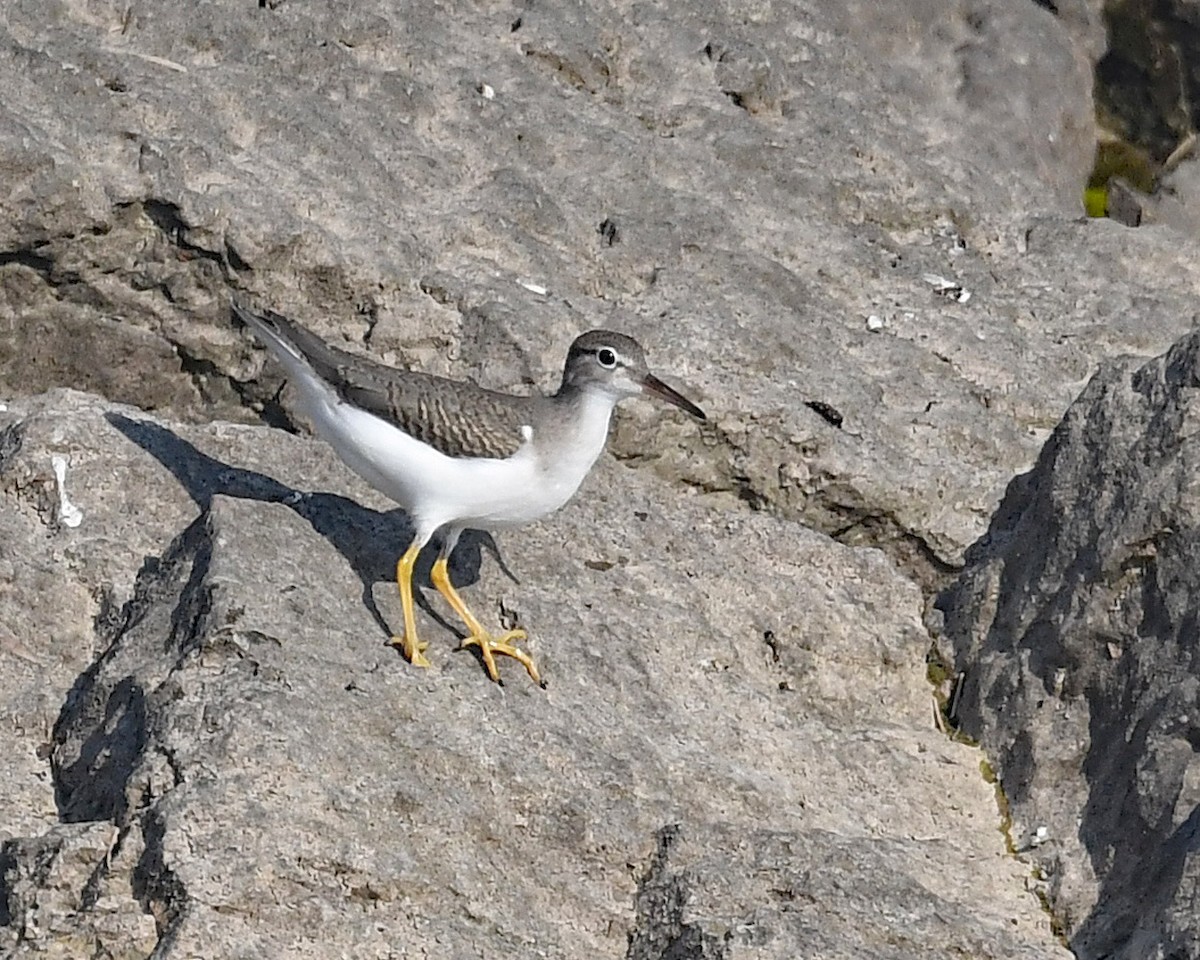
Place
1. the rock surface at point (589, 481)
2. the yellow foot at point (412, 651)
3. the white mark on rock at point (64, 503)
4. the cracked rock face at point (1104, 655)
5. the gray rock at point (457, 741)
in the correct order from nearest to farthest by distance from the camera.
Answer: the gray rock at point (457, 741) < the rock surface at point (589, 481) < the cracked rock face at point (1104, 655) < the yellow foot at point (412, 651) < the white mark on rock at point (64, 503)

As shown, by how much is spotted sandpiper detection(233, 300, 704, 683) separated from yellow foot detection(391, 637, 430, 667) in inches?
0.5

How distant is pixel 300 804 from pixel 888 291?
730 centimetres

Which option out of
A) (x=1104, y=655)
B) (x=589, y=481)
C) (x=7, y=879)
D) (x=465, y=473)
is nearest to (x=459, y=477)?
(x=465, y=473)

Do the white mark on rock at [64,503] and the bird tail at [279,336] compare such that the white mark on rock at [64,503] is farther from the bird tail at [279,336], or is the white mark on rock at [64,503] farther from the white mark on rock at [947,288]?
the white mark on rock at [947,288]

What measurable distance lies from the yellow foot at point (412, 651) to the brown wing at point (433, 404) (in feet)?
3.71

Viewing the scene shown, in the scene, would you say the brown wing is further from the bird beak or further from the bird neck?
the bird beak

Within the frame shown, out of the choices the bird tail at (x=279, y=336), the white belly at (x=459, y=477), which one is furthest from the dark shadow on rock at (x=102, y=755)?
the bird tail at (x=279, y=336)

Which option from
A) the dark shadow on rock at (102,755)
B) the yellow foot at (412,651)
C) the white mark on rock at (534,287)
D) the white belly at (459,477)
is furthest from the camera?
the white mark on rock at (534,287)

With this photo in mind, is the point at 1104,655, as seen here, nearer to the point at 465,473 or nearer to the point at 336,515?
the point at 465,473

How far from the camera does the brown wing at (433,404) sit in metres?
9.85

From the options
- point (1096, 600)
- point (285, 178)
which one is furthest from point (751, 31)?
point (1096, 600)

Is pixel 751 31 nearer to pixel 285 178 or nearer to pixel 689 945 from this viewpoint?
pixel 285 178

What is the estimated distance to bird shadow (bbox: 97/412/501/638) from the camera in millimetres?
10023

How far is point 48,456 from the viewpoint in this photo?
1022 centimetres
